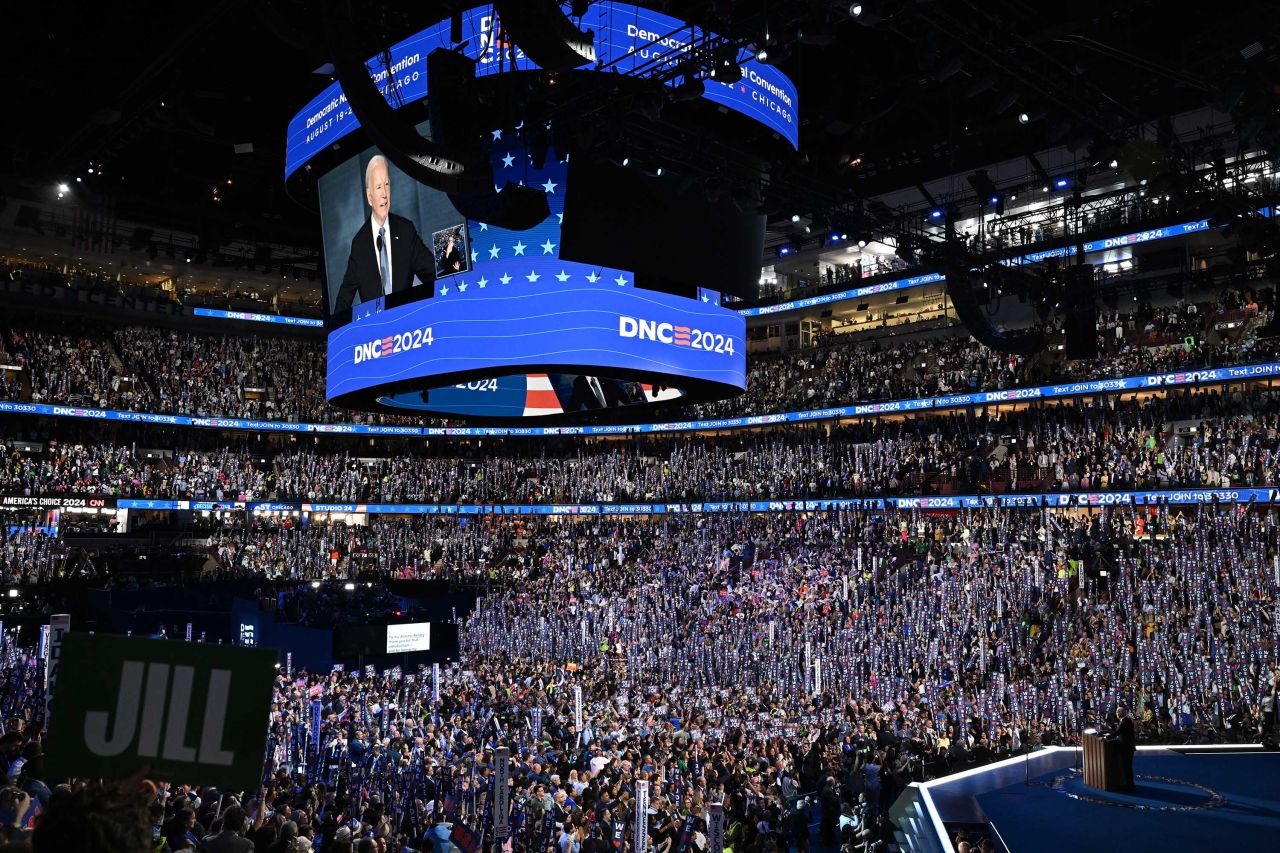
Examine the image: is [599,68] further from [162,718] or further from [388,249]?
[162,718]

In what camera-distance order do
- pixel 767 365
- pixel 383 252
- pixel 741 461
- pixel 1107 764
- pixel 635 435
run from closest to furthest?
pixel 1107 764 → pixel 383 252 → pixel 741 461 → pixel 767 365 → pixel 635 435

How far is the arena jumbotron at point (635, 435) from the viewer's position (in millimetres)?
11625

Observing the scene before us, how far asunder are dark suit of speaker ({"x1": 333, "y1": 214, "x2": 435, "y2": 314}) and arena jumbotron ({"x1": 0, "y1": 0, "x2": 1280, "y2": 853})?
0.10 m

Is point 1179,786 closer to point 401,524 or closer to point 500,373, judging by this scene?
point 500,373

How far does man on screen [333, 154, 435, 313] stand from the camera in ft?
57.5

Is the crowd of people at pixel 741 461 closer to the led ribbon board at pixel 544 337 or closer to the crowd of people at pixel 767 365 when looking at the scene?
the crowd of people at pixel 767 365

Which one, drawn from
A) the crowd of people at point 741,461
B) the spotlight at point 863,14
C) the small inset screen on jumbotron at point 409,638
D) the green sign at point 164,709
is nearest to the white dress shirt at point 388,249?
the spotlight at point 863,14

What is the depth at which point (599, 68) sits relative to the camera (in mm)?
14531

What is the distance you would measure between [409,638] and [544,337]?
13.3 m

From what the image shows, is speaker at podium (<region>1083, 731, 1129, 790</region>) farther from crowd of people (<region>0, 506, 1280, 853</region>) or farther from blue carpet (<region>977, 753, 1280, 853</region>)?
crowd of people (<region>0, 506, 1280, 853</region>)

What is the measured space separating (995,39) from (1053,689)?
11.8 m

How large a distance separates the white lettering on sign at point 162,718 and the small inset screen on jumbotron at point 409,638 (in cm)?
2316

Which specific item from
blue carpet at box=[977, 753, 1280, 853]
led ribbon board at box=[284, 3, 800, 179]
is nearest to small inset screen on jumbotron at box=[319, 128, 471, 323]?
led ribbon board at box=[284, 3, 800, 179]

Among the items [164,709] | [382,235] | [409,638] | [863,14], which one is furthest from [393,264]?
[164,709]
